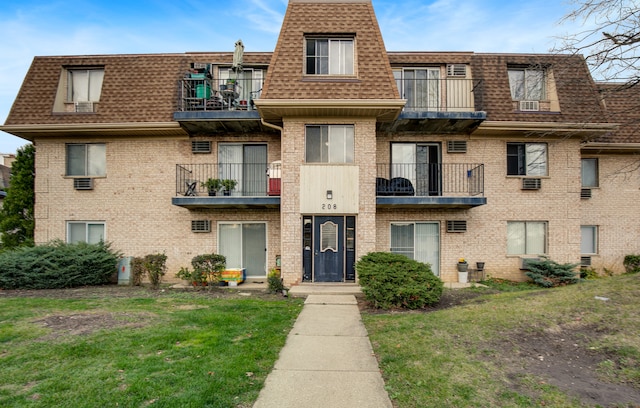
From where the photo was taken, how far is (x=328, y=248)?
11.1 metres

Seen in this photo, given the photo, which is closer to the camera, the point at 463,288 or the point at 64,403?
the point at 64,403

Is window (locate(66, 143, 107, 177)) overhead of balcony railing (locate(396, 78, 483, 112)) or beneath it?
beneath

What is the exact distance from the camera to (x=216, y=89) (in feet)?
42.3

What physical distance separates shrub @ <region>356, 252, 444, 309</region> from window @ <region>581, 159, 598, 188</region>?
9.57 m

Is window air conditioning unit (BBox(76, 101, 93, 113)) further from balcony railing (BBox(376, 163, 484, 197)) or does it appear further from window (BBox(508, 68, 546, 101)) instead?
window (BBox(508, 68, 546, 101))

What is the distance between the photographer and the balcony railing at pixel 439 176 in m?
12.4

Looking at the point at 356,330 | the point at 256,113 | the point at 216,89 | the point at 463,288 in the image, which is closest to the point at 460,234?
the point at 463,288

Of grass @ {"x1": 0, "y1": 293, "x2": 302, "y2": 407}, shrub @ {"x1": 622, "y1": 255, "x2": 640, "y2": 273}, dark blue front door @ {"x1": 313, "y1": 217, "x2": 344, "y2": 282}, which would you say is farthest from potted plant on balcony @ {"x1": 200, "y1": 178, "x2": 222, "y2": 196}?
shrub @ {"x1": 622, "y1": 255, "x2": 640, "y2": 273}

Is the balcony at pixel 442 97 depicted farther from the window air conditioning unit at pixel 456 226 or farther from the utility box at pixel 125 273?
the utility box at pixel 125 273

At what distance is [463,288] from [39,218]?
14.9m

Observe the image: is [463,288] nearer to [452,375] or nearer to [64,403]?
[452,375]

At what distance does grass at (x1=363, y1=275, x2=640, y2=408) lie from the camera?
4000mm

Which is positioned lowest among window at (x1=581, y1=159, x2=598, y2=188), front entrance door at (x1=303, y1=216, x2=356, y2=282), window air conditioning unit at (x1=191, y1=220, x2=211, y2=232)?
front entrance door at (x1=303, y1=216, x2=356, y2=282)

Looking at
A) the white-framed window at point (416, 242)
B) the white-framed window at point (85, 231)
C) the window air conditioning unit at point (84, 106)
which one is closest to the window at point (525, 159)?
the white-framed window at point (416, 242)
